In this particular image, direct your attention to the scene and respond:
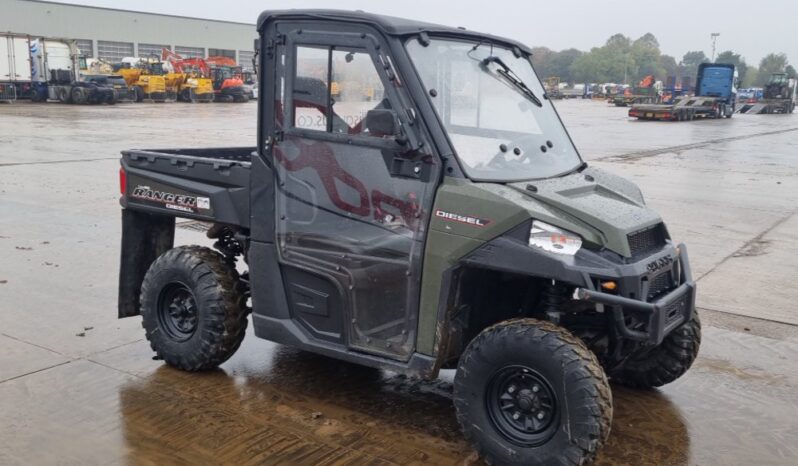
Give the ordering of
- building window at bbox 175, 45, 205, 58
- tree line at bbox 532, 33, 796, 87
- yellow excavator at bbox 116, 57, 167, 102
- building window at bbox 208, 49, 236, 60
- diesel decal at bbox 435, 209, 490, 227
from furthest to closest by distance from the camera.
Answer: tree line at bbox 532, 33, 796, 87, building window at bbox 208, 49, 236, 60, building window at bbox 175, 45, 205, 58, yellow excavator at bbox 116, 57, 167, 102, diesel decal at bbox 435, 209, 490, 227

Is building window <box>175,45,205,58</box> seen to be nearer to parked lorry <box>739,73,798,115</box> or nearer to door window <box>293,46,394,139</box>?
parked lorry <box>739,73,798,115</box>

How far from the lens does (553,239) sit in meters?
3.73

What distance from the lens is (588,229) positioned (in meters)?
3.77

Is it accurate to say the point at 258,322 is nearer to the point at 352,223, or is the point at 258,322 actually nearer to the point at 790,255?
the point at 352,223

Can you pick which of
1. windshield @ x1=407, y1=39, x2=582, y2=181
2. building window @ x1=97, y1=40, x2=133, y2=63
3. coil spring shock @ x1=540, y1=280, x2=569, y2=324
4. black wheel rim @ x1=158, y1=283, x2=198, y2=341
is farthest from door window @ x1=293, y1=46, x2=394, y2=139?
building window @ x1=97, y1=40, x2=133, y2=63

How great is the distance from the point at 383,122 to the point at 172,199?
190 cm

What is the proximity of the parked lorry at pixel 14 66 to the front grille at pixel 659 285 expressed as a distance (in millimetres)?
40542

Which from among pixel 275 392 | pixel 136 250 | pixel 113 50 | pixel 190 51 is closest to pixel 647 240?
pixel 275 392

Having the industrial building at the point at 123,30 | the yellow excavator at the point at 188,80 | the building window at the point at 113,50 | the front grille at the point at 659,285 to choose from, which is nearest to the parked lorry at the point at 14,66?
the yellow excavator at the point at 188,80

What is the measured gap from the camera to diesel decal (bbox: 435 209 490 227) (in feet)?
12.6

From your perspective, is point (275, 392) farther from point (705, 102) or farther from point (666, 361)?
point (705, 102)

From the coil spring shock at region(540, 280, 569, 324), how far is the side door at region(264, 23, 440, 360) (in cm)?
67

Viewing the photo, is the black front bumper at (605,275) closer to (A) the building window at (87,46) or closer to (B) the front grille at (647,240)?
(B) the front grille at (647,240)

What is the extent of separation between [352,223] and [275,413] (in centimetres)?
119
